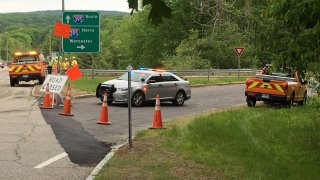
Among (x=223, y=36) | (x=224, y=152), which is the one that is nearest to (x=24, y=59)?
(x=223, y=36)

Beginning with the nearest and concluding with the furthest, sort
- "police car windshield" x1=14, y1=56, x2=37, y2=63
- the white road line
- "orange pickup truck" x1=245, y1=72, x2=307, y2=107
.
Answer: the white road line, "orange pickup truck" x1=245, y1=72, x2=307, y2=107, "police car windshield" x1=14, y1=56, x2=37, y2=63

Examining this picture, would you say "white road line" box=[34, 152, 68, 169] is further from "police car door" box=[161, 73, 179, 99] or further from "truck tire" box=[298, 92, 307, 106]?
"truck tire" box=[298, 92, 307, 106]

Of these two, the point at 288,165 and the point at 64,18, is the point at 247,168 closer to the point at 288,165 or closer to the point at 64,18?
the point at 288,165

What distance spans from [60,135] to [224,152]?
13.4 ft

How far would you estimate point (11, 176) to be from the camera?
7.91m

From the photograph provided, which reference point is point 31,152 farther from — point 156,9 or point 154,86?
point 154,86

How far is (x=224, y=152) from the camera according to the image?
994cm

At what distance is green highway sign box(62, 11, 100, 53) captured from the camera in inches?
842

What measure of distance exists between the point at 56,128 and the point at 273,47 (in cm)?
578

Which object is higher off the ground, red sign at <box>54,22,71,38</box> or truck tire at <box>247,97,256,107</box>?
red sign at <box>54,22,71,38</box>

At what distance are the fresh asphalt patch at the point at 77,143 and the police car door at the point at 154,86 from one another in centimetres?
614

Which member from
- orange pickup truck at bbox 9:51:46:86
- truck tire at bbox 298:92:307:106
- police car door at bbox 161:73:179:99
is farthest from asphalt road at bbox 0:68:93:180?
orange pickup truck at bbox 9:51:46:86

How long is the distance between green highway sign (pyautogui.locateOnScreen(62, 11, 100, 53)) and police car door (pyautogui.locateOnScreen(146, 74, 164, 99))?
2454 millimetres

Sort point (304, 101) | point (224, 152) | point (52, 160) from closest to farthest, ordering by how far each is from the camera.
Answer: point (52, 160) < point (224, 152) < point (304, 101)
